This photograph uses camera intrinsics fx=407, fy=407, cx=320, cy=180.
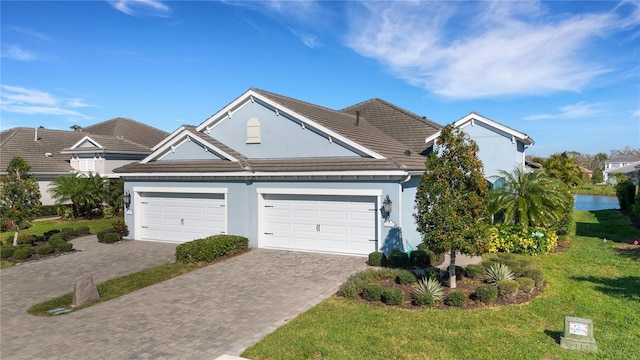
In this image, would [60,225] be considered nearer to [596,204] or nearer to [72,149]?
[72,149]

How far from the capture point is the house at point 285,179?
14.6 meters

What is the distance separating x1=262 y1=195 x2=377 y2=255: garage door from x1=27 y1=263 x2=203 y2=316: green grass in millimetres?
3608

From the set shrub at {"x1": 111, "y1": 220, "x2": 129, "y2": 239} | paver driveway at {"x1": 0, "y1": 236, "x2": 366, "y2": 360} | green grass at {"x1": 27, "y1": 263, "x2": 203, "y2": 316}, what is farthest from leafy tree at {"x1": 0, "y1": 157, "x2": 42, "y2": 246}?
green grass at {"x1": 27, "y1": 263, "x2": 203, "y2": 316}

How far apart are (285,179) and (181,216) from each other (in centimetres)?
547

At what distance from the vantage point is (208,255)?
14.0m

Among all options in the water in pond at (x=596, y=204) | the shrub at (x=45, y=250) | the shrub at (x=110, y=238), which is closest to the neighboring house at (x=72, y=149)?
the shrub at (x=110, y=238)

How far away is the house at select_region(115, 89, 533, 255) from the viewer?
48.0 feet

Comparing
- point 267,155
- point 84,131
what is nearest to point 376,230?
point 267,155

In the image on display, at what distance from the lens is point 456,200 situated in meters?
9.58

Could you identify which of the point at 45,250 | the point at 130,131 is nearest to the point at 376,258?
the point at 45,250

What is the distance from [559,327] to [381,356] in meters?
3.81

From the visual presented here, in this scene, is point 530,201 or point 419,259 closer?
point 419,259

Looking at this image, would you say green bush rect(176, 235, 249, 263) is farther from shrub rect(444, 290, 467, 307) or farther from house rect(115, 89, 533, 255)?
shrub rect(444, 290, 467, 307)

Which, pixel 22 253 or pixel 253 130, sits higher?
pixel 253 130
